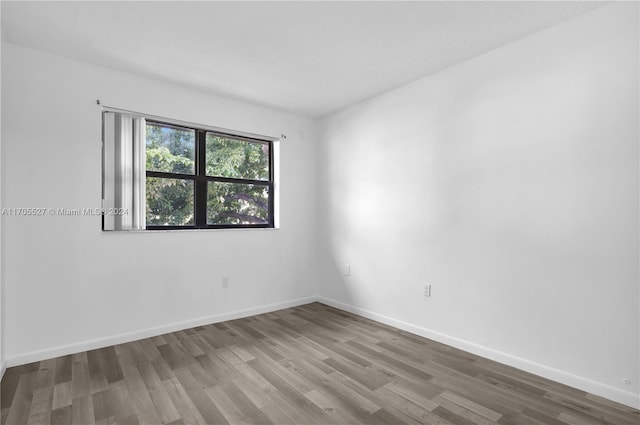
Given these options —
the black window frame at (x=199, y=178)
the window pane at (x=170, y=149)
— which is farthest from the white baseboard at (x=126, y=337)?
the window pane at (x=170, y=149)

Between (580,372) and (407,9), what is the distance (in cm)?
276

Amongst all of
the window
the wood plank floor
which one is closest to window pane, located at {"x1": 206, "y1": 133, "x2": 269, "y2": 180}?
the window

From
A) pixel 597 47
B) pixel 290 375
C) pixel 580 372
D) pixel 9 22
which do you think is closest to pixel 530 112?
pixel 597 47

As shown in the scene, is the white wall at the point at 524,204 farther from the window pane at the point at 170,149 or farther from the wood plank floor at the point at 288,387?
the window pane at the point at 170,149

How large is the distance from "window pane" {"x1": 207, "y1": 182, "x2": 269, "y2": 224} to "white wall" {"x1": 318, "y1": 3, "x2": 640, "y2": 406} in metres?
1.40

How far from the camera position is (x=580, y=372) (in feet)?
7.51

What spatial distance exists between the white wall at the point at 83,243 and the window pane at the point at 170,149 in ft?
0.60

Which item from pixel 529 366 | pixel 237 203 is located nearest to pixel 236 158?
pixel 237 203

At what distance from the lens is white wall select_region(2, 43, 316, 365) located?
2654mm

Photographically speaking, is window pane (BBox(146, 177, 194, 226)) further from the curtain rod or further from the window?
the curtain rod

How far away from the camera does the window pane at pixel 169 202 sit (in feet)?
11.1

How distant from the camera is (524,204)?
2.57 metres

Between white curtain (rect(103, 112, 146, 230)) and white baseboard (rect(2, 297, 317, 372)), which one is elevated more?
white curtain (rect(103, 112, 146, 230))

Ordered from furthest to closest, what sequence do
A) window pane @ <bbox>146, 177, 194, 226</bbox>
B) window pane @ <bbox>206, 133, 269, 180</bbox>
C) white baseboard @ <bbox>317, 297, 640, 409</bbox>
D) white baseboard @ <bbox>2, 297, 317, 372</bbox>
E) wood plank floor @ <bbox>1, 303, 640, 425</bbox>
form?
window pane @ <bbox>206, 133, 269, 180</bbox> → window pane @ <bbox>146, 177, 194, 226</bbox> → white baseboard @ <bbox>2, 297, 317, 372</bbox> → white baseboard @ <bbox>317, 297, 640, 409</bbox> → wood plank floor @ <bbox>1, 303, 640, 425</bbox>
